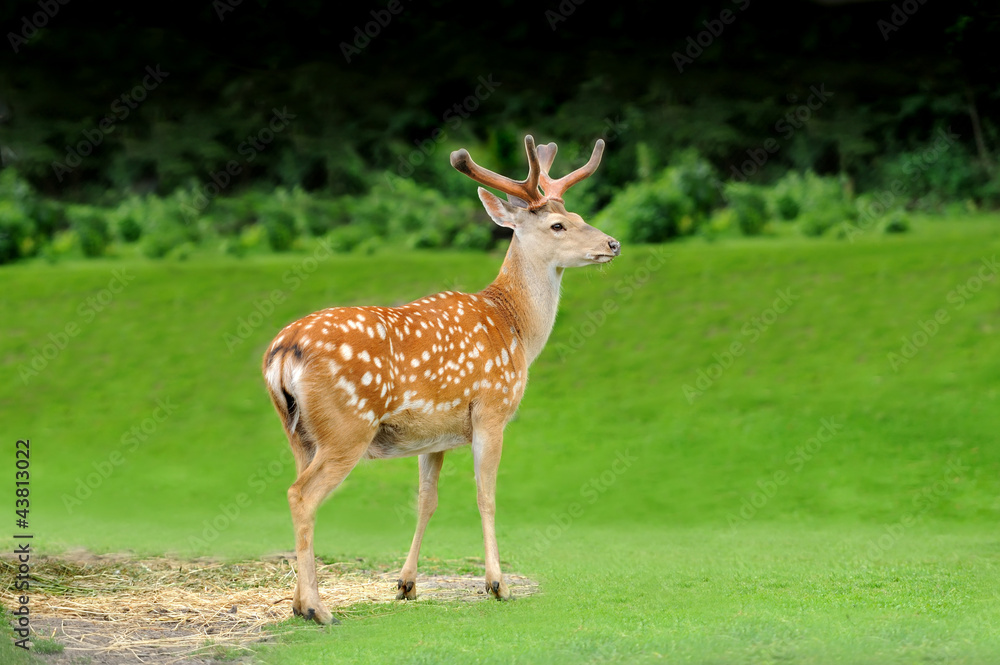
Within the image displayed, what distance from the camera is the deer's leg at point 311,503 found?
609 centimetres

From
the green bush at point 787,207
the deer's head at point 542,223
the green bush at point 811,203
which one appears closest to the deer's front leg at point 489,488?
the deer's head at point 542,223

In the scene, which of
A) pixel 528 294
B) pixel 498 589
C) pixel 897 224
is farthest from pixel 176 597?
pixel 897 224

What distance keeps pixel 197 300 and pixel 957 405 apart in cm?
1016

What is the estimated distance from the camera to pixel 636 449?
12383mm

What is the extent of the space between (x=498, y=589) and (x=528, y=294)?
1976 millimetres

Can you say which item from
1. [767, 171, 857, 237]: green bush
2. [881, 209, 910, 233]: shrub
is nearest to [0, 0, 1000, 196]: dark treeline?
[767, 171, 857, 237]: green bush

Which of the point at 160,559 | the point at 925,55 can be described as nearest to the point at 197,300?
the point at 160,559

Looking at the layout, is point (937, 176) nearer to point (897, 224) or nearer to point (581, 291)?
point (897, 224)

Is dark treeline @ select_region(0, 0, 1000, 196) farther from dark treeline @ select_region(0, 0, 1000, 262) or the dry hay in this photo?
the dry hay

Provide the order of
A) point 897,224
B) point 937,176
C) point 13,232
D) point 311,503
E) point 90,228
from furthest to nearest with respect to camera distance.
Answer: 1. point 937,176
2. point 90,228
3. point 13,232
4. point 897,224
5. point 311,503

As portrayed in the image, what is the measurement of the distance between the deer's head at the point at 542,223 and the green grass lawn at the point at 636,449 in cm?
218

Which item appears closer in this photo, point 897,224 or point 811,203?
point 897,224

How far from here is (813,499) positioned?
1127 centimetres

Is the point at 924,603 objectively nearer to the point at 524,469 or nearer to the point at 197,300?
the point at 524,469
